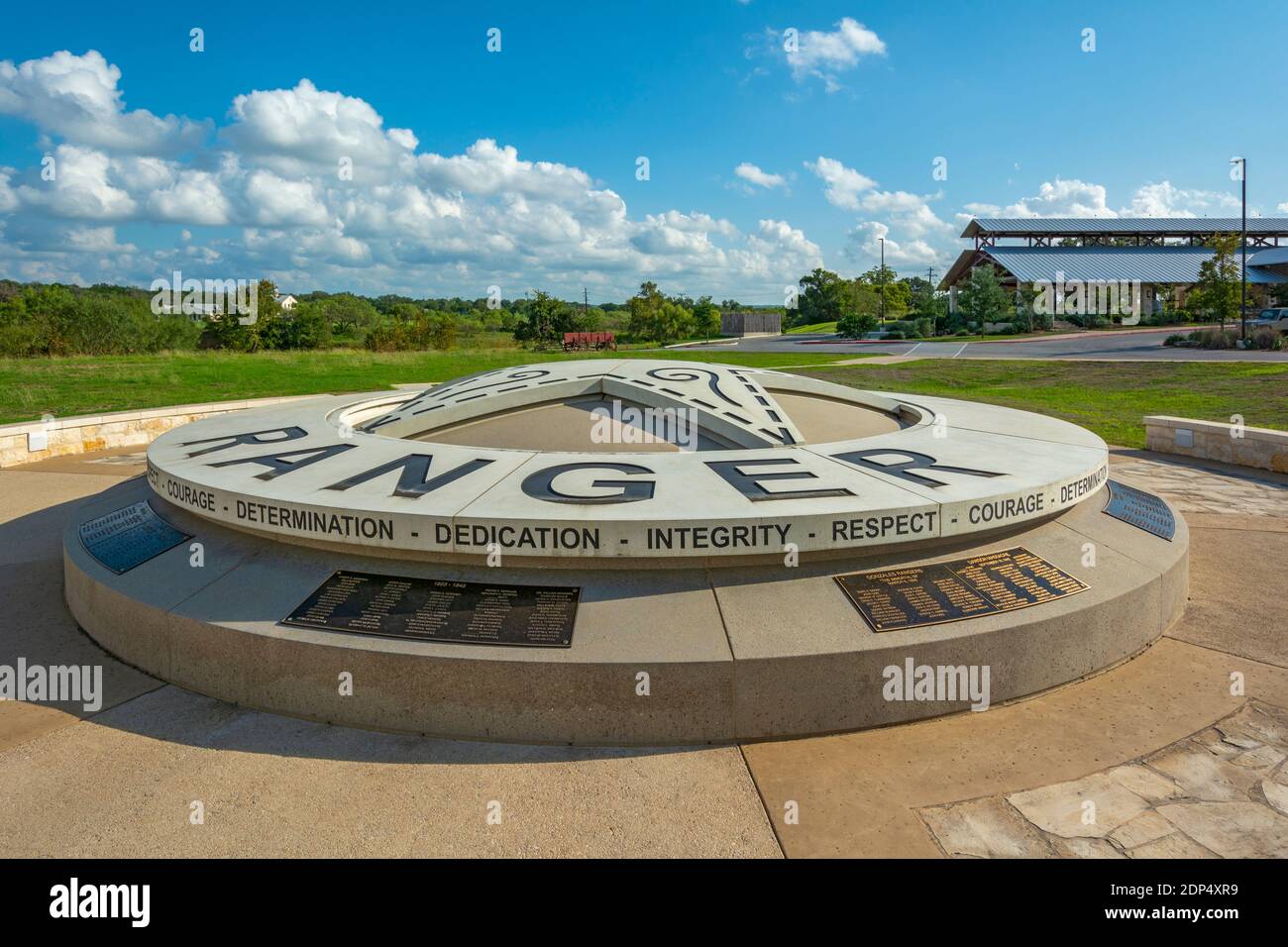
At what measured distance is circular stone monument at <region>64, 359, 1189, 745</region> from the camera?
4047mm

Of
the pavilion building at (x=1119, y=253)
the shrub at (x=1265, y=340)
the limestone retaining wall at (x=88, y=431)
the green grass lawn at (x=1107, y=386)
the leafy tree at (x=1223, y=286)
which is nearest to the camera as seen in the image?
the limestone retaining wall at (x=88, y=431)

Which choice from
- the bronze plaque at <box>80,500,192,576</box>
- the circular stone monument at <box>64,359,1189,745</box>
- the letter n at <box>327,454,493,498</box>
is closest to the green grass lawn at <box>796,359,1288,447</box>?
the circular stone monument at <box>64,359,1189,745</box>

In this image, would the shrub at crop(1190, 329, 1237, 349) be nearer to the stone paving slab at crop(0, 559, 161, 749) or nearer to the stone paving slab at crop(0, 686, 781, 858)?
the stone paving slab at crop(0, 686, 781, 858)

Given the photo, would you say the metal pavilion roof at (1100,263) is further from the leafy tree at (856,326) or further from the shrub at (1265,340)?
the shrub at (1265,340)

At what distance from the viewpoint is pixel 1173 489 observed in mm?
9844

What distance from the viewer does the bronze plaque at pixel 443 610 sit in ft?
13.8

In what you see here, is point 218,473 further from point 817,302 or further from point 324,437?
point 817,302

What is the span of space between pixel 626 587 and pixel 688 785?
3.85 feet

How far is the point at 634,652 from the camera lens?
400 cm

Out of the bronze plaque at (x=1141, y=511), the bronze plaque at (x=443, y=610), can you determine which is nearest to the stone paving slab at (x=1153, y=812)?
the bronze plaque at (x=443, y=610)

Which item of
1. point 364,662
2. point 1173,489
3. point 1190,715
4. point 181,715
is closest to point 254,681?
point 181,715

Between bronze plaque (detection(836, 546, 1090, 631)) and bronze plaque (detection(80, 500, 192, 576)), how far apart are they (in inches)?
187

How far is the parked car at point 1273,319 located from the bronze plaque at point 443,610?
4564 cm

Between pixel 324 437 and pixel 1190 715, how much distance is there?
6980 millimetres
